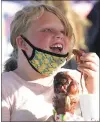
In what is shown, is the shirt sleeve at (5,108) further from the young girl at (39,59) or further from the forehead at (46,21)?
the forehead at (46,21)

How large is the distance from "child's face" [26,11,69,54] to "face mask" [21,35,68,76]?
0.4 inches

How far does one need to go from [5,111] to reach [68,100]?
0.15 meters

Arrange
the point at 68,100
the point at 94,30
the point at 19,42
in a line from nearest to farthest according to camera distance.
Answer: the point at 68,100 → the point at 19,42 → the point at 94,30

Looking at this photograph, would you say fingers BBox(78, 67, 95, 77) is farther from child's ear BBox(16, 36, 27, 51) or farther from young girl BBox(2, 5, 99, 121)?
child's ear BBox(16, 36, 27, 51)

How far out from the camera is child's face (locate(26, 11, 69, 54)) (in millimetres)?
787

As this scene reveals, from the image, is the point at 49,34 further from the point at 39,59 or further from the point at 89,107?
the point at 89,107

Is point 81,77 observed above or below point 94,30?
below

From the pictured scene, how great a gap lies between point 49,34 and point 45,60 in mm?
66

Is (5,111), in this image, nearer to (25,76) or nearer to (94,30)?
(25,76)

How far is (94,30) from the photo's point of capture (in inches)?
45.4

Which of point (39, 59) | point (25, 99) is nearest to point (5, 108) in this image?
point (25, 99)

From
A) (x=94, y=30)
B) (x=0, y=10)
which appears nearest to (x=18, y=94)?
(x=0, y=10)

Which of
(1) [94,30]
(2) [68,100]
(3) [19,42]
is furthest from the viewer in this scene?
(1) [94,30]

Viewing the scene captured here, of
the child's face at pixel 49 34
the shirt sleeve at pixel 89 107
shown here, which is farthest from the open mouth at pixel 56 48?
the shirt sleeve at pixel 89 107
